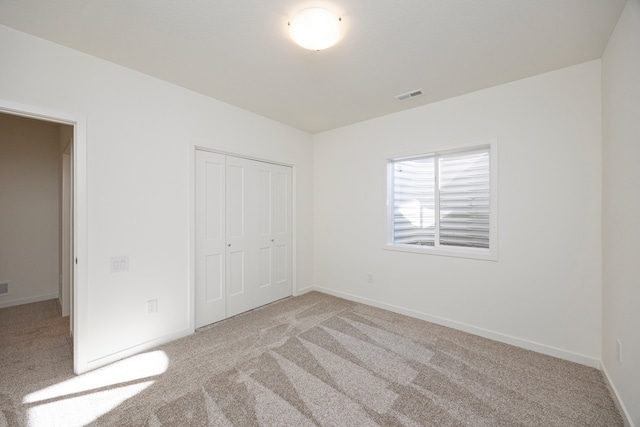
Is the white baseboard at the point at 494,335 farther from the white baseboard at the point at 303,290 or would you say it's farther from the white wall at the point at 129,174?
the white wall at the point at 129,174

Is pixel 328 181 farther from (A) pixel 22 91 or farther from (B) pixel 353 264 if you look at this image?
(A) pixel 22 91

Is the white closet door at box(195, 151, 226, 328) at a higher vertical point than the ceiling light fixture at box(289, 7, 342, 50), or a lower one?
lower

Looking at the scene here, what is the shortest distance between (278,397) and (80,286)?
185cm

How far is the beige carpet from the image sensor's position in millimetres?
1688

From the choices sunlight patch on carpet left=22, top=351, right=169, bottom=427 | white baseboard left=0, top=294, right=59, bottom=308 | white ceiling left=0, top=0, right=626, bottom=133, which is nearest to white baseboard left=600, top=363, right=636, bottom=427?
white ceiling left=0, top=0, right=626, bottom=133

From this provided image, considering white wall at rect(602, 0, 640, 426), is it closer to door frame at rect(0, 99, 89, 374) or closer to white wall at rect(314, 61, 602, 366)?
white wall at rect(314, 61, 602, 366)

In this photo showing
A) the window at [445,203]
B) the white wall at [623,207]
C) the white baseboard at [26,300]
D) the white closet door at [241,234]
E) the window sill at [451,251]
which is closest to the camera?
the white wall at [623,207]

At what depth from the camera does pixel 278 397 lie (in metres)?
1.85

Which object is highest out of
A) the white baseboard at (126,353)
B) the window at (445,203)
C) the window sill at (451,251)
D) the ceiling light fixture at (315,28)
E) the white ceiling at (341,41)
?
the white ceiling at (341,41)

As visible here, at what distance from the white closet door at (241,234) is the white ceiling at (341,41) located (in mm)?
987

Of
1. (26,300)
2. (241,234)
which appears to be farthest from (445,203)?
(26,300)

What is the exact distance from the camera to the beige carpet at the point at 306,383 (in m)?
1.69

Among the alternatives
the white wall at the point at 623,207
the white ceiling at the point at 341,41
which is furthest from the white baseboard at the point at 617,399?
the white ceiling at the point at 341,41

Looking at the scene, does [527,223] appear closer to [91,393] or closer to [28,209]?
[91,393]
